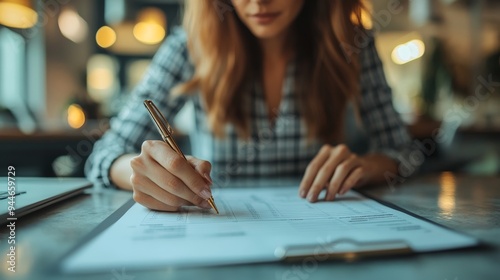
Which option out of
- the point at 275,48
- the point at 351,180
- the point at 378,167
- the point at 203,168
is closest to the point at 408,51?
the point at 275,48

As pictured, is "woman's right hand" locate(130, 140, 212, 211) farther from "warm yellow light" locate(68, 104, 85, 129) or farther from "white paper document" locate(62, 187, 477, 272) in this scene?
"warm yellow light" locate(68, 104, 85, 129)

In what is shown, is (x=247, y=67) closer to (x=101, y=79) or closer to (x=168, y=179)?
(x=168, y=179)

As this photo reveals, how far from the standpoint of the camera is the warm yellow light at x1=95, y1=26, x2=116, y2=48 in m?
3.11

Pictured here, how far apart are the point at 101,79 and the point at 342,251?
310cm

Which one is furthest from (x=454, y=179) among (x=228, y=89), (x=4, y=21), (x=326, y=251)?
(x=4, y=21)

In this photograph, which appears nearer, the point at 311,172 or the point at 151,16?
the point at 311,172

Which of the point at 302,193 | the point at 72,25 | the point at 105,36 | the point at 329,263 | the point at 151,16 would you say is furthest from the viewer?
the point at 105,36

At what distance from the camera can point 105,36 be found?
3115mm

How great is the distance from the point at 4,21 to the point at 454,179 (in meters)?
1.94

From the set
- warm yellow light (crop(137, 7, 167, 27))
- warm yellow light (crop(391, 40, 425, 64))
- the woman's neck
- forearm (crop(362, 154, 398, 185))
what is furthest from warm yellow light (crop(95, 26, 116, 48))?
forearm (crop(362, 154, 398, 185))

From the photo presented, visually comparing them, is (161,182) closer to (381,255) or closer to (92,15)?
(381,255)

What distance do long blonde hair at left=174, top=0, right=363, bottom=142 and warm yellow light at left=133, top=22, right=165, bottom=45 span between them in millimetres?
2156

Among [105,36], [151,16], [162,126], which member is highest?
[151,16]

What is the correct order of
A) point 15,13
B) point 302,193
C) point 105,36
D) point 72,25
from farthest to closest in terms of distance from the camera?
point 105,36
point 72,25
point 15,13
point 302,193
